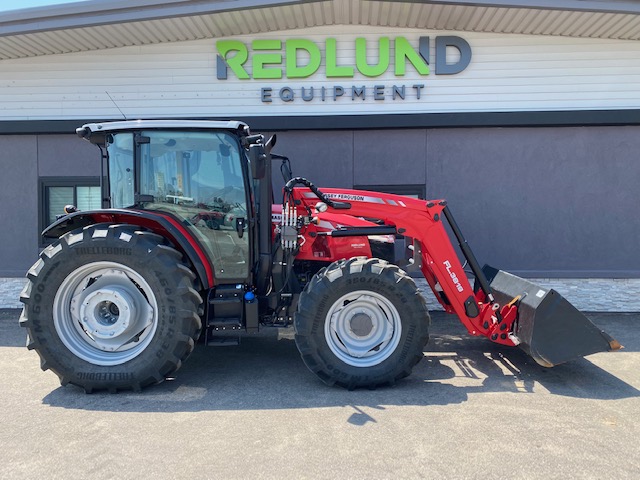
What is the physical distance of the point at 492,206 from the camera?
6.80 m

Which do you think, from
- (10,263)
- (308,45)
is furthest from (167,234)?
(10,263)

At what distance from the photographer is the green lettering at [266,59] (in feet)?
22.5

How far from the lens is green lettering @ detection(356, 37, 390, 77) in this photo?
6824 mm

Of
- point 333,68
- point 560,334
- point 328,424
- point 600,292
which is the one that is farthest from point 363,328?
point 600,292

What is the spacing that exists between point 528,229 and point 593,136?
5.59ft

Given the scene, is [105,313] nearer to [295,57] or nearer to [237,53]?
[237,53]

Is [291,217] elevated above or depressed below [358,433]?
above

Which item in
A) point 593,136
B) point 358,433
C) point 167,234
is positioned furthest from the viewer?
point 593,136

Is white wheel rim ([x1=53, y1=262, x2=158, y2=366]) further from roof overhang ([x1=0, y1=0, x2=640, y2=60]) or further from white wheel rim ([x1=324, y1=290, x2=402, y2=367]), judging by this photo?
roof overhang ([x1=0, y1=0, x2=640, y2=60])

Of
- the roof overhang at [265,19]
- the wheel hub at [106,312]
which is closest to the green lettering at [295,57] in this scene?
the roof overhang at [265,19]

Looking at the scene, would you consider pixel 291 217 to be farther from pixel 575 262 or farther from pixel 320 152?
pixel 575 262

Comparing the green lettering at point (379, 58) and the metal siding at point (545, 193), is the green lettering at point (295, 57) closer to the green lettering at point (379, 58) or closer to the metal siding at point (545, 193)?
the green lettering at point (379, 58)

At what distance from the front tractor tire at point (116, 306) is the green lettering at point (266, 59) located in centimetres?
393

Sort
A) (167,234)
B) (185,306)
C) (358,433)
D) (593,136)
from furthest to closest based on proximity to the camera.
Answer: (593,136) < (167,234) < (185,306) < (358,433)
